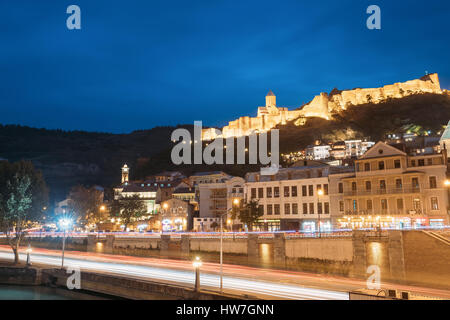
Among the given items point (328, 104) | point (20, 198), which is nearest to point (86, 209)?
point (20, 198)

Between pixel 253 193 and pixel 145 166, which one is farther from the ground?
pixel 145 166

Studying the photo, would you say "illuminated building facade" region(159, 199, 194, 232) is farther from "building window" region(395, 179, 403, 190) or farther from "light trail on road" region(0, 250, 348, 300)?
"building window" region(395, 179, 403, 190)

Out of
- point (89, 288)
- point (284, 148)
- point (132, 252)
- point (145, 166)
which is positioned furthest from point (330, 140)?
point (89, 288)

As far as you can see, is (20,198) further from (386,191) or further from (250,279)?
(386,191)

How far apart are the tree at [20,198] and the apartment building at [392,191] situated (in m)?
40.8

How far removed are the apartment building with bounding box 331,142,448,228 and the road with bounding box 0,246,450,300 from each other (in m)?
12.3

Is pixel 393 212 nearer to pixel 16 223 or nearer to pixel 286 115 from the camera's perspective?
pixel 16 223

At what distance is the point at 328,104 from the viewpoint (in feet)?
514

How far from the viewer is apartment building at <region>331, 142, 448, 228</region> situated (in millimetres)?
42781

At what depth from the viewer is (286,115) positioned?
159250mm

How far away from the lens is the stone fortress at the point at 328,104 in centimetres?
15062
